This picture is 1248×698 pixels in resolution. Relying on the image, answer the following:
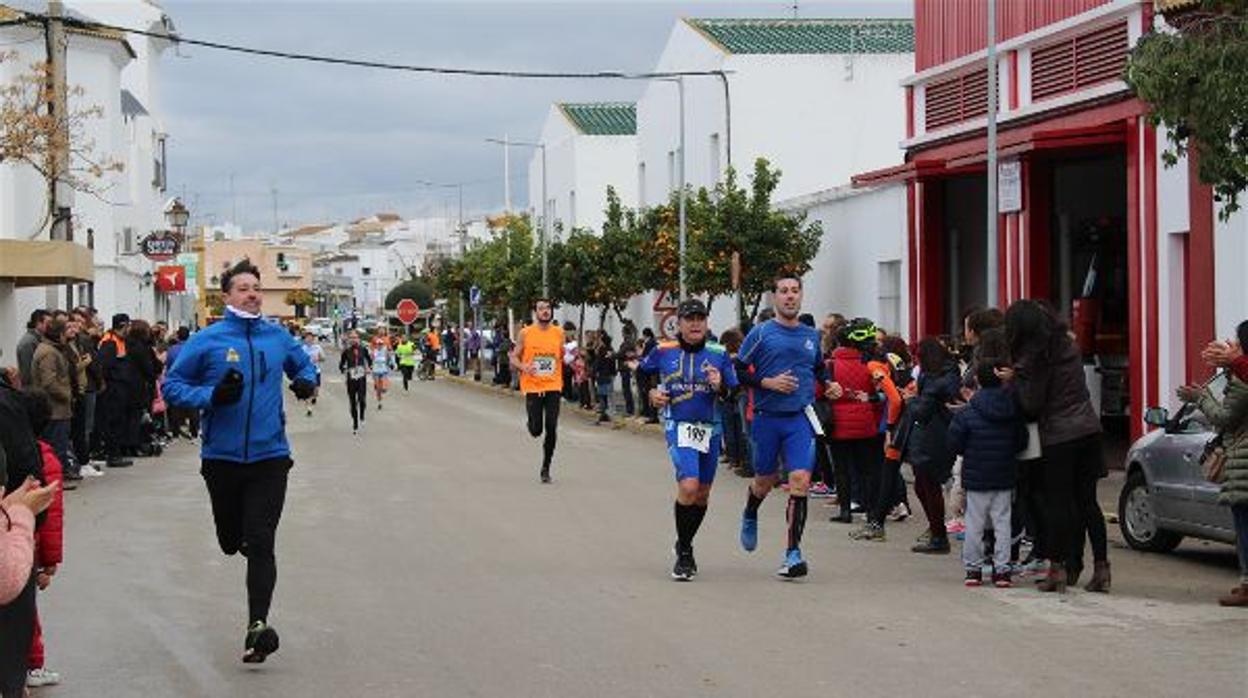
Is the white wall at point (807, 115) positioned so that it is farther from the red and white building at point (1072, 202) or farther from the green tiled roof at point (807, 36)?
the red and white building at point (1072, 202)

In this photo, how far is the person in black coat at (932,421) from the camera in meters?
14.1

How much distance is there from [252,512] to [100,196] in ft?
113

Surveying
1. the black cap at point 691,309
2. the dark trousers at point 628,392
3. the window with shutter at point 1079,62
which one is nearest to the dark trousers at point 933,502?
the black cap at point 691,309

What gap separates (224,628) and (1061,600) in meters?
5.14

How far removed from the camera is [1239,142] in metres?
14.1

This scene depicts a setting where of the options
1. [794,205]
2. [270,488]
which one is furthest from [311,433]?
[270,488]

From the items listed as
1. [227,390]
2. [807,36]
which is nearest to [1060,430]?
[227,390]

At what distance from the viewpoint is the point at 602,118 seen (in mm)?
66750

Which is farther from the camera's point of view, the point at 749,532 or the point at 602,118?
the point at 602,118

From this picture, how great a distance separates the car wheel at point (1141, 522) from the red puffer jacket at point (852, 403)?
6.95ft

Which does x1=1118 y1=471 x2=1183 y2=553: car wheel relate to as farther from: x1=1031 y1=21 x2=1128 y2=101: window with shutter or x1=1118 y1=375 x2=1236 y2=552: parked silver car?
x1=1031 y1=21 x2=1128 y2=101: window with shutter

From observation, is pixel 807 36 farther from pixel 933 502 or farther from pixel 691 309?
pixel 691 309

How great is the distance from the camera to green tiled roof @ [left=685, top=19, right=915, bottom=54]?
45.9m

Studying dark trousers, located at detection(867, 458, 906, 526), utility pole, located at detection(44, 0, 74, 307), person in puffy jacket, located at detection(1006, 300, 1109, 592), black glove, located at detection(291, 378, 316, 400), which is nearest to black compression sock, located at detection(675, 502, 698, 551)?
person in puffy jacket, located at detection(1006, 300, 1109, 592)
